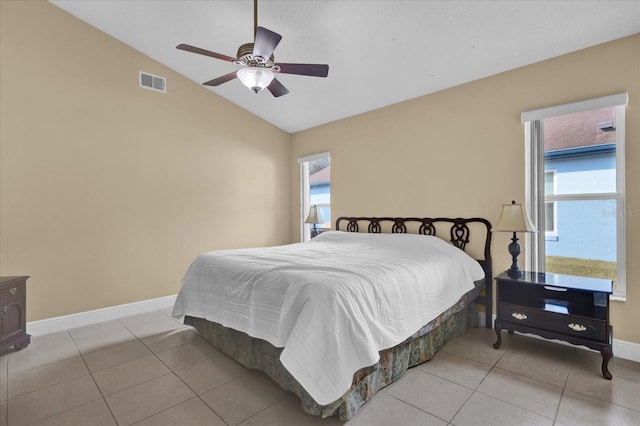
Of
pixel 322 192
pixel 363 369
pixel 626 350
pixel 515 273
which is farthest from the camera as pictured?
pixel 322 192

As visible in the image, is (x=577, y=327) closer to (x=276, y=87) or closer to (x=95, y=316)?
(x=276, y=87)

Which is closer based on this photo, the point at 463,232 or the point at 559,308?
the point at 559,308

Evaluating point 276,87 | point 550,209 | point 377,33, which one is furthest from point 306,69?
point 550,209

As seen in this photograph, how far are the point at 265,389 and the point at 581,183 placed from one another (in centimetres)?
315

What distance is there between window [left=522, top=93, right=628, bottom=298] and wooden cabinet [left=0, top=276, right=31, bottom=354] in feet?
15.5

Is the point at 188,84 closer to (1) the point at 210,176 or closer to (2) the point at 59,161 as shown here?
(1) the point at 210,176

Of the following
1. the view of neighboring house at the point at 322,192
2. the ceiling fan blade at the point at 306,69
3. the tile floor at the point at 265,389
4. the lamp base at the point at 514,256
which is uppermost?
the ceiling fan blade at the point at 306,69

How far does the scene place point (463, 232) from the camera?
343 cm

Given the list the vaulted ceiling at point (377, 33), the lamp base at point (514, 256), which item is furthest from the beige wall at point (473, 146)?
the lamp base at point (514, 256)

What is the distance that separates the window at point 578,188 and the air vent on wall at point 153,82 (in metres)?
4.12

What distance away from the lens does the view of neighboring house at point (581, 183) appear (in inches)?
106

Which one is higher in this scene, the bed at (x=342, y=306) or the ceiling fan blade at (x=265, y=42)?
the ceiling fan blade at (x=265, y=42)

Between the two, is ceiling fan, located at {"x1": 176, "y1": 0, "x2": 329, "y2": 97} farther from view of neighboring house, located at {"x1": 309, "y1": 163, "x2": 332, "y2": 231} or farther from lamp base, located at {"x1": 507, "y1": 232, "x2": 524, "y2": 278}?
view of neighboring house, located at {"x1": 309, "y1": 163, "x2": 332, "y2": 231}

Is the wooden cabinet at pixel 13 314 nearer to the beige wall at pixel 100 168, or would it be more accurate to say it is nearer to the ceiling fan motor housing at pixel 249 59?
the beige wall at pixel 100 168
